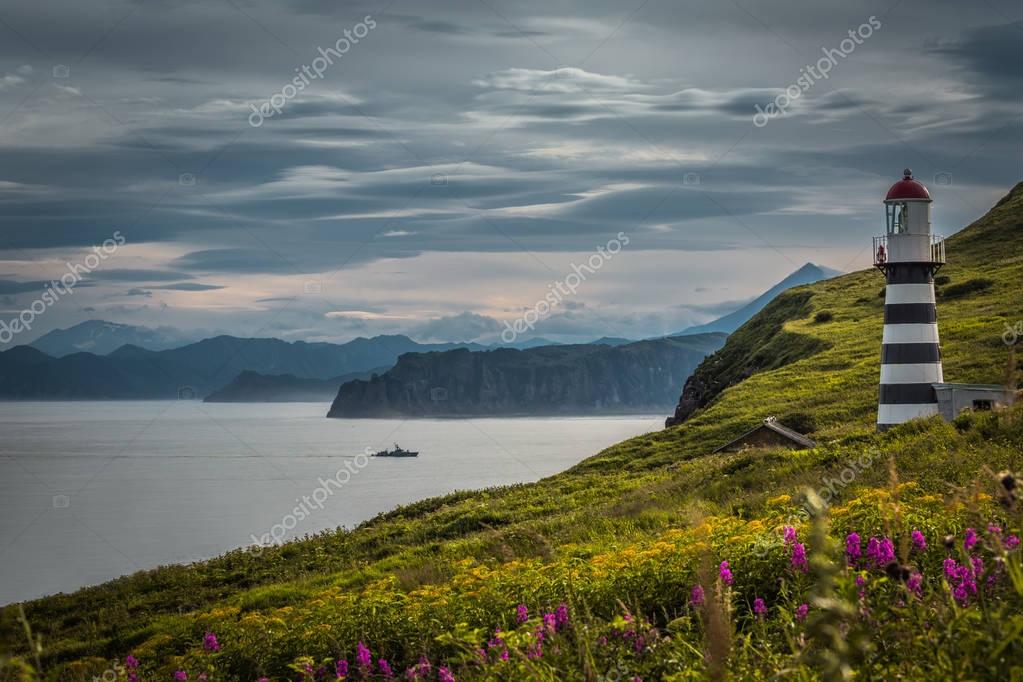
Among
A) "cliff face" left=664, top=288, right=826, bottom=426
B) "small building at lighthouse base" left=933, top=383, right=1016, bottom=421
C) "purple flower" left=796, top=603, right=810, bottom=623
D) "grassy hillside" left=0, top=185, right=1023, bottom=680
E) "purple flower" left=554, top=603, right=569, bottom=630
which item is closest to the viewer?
"grassy hillside" left=0, top=185, right=1023, bottom=680

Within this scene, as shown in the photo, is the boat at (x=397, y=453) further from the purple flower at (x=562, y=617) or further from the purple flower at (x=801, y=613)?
the purple flower at (x=801, y=613)

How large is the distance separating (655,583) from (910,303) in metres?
24.7

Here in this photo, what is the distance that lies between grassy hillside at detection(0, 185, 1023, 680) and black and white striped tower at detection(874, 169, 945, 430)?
4678mm

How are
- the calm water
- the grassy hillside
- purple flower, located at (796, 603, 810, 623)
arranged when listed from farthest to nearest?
1. the calm water
2. purple flower, located at (796, 603, 810, 623)
3. the grassy hillside

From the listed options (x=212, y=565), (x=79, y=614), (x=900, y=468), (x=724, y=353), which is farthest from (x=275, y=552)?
(x=724, y=353)

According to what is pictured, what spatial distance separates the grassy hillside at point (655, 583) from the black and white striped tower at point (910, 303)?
4.68 metres

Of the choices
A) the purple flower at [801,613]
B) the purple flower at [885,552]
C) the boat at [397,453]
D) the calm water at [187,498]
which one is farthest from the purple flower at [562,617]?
the boat at [397,453]

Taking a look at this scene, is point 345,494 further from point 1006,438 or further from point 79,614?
point 1006,438

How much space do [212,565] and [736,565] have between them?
27004 millimetres

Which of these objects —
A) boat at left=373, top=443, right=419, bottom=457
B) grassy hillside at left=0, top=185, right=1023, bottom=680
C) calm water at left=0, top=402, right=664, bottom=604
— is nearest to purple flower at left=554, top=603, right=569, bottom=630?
grassy hillside at left=0, top=185, right=1023, bottom=680

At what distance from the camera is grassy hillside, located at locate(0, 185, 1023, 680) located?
5.24 m

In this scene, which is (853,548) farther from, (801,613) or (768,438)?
(768,438)

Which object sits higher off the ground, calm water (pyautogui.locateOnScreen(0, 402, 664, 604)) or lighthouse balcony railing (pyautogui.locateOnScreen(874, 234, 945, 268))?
lighthouse balcony railing (pyautogui.locateOnScreen(874, 234, 945, 268))

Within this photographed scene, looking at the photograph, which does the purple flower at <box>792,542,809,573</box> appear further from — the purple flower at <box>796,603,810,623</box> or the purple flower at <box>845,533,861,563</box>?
the purple flower at <box>796,603,810,623</box>
